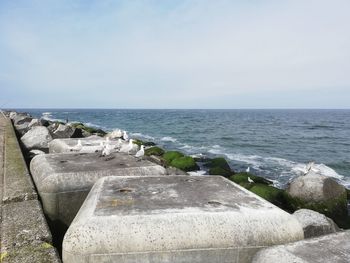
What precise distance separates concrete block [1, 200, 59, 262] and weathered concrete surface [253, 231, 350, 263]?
5.91 feet

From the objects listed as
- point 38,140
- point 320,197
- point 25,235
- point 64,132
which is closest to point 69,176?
point 25,235

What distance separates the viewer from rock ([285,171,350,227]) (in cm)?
1023

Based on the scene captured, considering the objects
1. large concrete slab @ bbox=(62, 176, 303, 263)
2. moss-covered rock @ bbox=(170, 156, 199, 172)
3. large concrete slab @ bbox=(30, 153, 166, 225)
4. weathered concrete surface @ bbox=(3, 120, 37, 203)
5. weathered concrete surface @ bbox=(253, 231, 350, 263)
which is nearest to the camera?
weathered concrete surface @ bbox=(253, 231, 350, 263)

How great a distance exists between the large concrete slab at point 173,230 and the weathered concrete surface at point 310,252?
10.1 inches

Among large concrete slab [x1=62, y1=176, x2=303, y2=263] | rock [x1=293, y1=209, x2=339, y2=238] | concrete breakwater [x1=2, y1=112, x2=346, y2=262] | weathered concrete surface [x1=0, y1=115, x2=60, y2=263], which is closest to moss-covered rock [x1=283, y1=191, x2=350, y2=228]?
rock [x1=293, y1=209, x2=339, y2=238]

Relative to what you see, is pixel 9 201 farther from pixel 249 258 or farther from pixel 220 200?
pixel 249 258

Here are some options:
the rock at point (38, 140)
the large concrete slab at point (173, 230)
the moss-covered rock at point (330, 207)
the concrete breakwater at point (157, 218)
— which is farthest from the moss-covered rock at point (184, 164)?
the large concrete slab at point (173, 230)

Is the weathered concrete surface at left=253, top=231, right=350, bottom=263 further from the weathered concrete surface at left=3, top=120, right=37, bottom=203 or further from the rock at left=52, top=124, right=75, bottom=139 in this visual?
the rock at left=52, top=124, right=75, bottom=139

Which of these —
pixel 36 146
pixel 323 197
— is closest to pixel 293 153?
pixel 323 197

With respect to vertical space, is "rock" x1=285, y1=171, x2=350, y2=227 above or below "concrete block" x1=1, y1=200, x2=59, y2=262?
below

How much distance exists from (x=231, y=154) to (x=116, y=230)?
75.7ft

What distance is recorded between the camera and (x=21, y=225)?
3438 mm

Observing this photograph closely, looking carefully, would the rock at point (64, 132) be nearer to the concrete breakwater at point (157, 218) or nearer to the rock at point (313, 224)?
the concrete breakwater at point (157, 218)

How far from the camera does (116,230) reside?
117 inches
